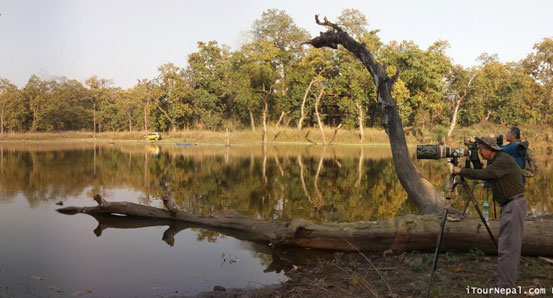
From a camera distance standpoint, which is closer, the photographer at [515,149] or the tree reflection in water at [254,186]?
the photographer at [515,149]

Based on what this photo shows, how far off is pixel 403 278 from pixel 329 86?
42.3m

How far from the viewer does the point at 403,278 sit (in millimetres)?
5125

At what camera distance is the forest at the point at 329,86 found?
44.8m

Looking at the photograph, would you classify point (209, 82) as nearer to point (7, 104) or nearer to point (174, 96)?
point (174, 96)

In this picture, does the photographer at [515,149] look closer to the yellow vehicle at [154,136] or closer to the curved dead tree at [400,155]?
the curved dead tree at [400,155]

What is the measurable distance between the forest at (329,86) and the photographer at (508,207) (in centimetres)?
3949

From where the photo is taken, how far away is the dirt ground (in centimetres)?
458

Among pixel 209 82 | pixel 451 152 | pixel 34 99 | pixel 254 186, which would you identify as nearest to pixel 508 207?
pixel 451 152

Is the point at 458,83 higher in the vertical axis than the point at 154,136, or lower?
higher

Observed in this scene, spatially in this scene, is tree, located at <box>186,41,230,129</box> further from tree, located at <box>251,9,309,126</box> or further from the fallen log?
the fallen log

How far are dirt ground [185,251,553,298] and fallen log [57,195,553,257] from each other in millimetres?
195

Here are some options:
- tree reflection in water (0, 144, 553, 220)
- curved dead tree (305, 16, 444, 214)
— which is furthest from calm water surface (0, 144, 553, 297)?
curved dead tree (305, 16, 444, 214)

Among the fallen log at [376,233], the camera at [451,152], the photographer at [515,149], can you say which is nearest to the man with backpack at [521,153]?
the photographer at [515,149]

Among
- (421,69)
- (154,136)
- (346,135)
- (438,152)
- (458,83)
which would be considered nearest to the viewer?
(438,152)
